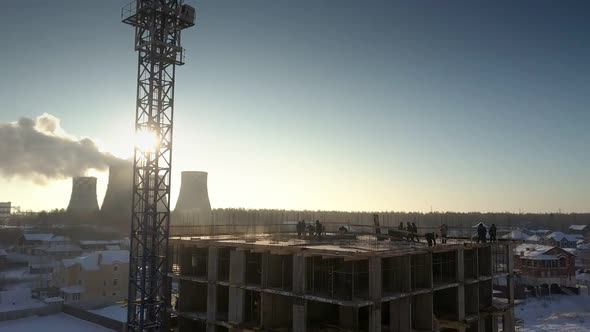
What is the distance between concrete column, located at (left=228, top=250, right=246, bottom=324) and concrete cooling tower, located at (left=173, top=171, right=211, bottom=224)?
4628 centimetres

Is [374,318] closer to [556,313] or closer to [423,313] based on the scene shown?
[423,313]

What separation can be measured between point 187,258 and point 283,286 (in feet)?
24.8

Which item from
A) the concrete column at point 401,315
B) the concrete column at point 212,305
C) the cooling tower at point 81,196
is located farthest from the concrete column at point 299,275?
the cooling tower at point 81,196

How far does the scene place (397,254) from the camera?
19969 mm

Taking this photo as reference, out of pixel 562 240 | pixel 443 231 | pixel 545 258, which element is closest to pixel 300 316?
pixel 443 231

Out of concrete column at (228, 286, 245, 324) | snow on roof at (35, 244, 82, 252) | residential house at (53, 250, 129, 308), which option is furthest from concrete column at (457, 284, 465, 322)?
snow on roof at (35, 244, 82, 252)

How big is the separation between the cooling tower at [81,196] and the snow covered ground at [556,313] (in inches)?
2932

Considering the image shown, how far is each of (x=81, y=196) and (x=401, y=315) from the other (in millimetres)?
79279

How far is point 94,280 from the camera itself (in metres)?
48.7

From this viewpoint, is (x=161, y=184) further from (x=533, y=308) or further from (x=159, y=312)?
(x=533, y=308)

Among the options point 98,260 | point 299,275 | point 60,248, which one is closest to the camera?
point 299,275

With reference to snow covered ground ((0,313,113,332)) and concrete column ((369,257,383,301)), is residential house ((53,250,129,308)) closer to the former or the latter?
snow covered ground ((0,313,113,332))

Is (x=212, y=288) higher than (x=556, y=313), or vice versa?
(x=212, y=288)

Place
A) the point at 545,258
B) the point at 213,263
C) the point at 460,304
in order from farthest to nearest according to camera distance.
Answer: the point at 545,258, the point at 460,304, the point at 213,263
